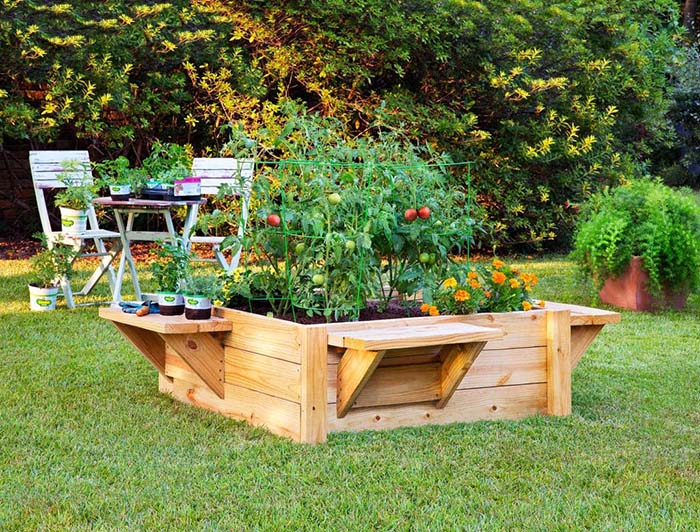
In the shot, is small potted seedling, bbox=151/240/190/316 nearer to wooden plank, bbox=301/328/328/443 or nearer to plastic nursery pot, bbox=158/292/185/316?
plastic nursery pot, bbox=158/292/185/316

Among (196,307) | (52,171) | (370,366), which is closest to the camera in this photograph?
(370,366)

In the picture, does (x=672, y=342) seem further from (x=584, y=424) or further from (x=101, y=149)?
(x=101, y=149)

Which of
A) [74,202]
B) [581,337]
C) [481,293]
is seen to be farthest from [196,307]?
[74,202]

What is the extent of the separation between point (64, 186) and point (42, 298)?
0.82 metres

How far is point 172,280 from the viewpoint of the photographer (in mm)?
4316

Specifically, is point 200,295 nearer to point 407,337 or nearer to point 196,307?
point 196,307

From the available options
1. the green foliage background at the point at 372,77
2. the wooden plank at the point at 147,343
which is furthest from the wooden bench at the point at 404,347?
the green foliage background at the point at 372,77

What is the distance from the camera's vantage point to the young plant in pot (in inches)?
260

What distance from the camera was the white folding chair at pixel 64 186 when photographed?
6.72m

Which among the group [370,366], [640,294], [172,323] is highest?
[172,323]

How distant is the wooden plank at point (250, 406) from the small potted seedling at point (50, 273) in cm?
246

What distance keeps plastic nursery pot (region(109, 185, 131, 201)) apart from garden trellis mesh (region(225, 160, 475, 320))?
219cm

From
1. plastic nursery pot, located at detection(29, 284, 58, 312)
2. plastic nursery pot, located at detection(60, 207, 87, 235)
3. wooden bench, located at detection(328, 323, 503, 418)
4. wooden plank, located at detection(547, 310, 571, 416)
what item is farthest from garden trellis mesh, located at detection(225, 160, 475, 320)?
plastic nursery pot, located at detection(60, 207, 87, 235)

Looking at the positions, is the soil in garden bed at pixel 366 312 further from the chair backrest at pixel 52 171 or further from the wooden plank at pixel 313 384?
the chair backrest at pixel 52 171
